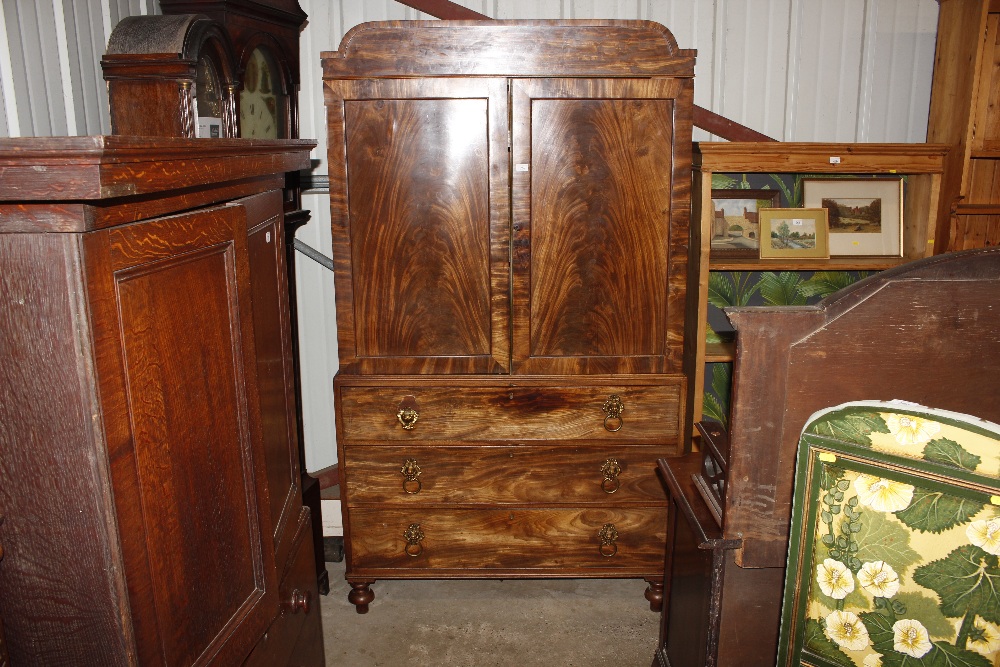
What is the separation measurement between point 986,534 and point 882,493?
16 centimetres

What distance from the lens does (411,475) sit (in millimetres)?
2689

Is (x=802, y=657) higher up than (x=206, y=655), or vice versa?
(x=206, y=655)

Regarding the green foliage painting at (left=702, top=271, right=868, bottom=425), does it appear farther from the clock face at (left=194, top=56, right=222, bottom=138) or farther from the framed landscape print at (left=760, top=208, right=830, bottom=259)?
the clock face at (left=194, top=56, right=222, bottom=138)

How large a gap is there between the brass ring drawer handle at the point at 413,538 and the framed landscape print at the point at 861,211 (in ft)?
6.41

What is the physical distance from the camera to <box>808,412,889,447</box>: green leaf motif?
4.33 ft

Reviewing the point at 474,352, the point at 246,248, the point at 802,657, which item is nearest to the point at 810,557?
the point at 802,657

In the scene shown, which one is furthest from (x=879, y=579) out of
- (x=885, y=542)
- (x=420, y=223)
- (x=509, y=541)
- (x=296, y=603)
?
(x=420, y=223)

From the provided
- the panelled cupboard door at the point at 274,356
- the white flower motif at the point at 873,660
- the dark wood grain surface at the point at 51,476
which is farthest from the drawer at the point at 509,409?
the dark wood grain surface at the point at 51,476

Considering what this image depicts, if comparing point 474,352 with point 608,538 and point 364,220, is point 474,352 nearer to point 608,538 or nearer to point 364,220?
point 364,220

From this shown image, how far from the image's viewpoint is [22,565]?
0.97m

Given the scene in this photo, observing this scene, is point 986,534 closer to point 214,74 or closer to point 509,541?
point 509,541

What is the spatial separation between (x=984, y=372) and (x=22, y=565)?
5.52ft

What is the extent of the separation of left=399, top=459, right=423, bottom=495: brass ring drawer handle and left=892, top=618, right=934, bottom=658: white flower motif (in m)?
1.67

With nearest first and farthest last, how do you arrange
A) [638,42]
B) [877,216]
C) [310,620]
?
[310,620] < [638,42] < [877,216]
